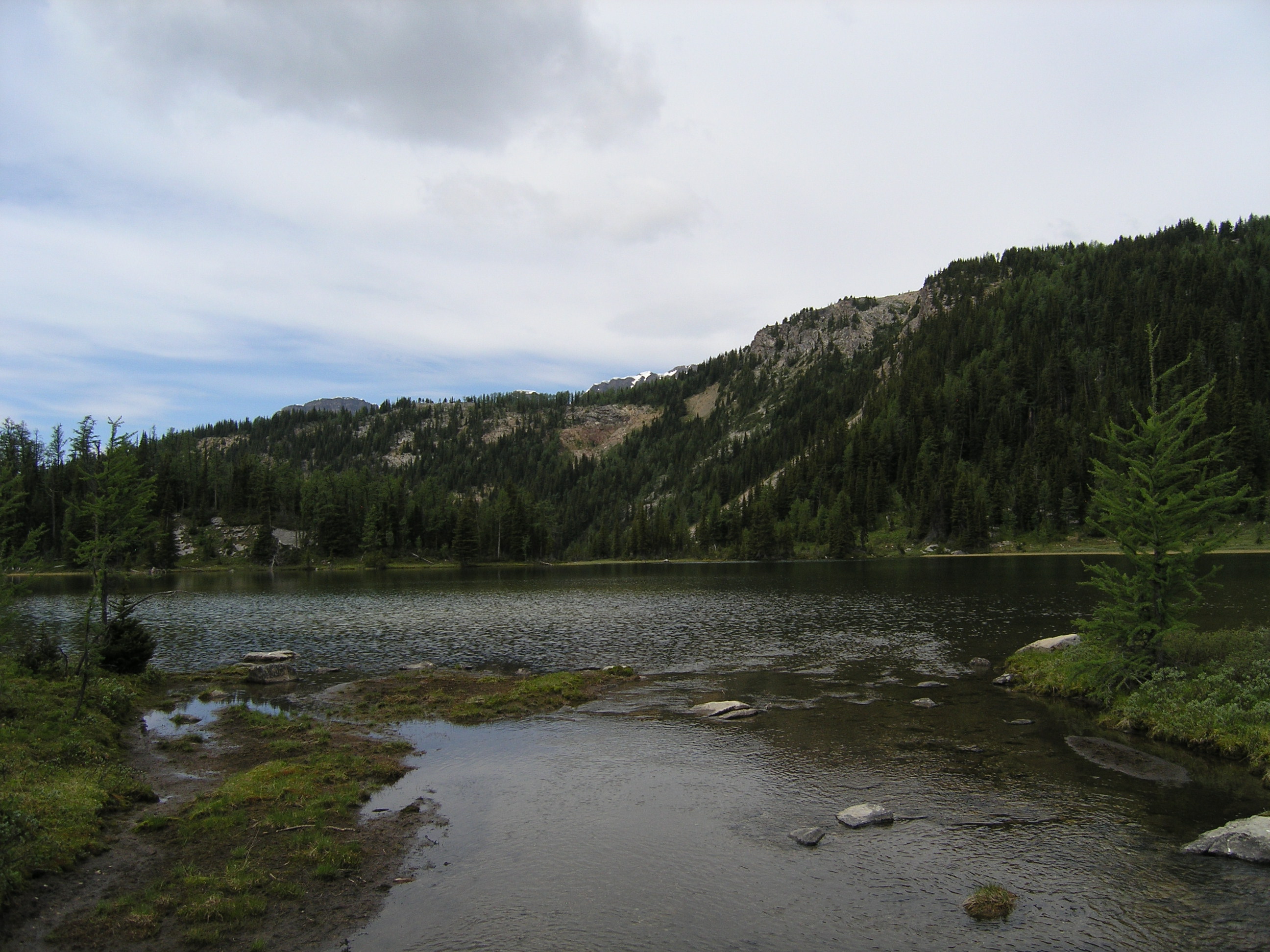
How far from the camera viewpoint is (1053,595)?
7862 cm

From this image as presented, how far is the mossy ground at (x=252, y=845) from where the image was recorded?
1519cm

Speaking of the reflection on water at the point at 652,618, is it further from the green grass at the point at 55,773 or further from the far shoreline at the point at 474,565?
the far shoreline at the point at 474,565

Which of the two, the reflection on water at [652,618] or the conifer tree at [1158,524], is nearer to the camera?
the conifer tree at [1158,524]

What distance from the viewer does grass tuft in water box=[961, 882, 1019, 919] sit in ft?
52.6

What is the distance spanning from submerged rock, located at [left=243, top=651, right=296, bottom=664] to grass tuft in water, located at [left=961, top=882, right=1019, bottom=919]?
5028cm

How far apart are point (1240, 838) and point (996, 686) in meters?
21.8

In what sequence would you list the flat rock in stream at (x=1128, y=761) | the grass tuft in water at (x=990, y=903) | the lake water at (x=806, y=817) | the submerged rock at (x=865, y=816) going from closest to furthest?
the lake water at (x=806, y=817) → the grass tuft in water at (x=990, y=903) → the submerged rock at (x=865, y=816) → the flat rock in stream at (x=1128, y=761)

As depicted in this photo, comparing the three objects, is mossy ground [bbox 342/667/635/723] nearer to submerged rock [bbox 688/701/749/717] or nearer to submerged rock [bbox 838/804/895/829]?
submerged rock [bbox 688/701/749/717]

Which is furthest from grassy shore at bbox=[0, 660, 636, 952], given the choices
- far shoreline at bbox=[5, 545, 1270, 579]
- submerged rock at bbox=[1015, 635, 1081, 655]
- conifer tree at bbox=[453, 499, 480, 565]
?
conifer tree at bbox=[453, 499, 480, 565]

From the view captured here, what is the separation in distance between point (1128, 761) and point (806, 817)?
47.7 feet

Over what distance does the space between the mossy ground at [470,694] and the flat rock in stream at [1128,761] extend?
25117 millimetres

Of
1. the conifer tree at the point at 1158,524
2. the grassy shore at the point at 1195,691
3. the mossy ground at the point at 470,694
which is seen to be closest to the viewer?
the grassy shore at the point at 1195,691

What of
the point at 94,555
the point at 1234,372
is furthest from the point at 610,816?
the point at 1234,372

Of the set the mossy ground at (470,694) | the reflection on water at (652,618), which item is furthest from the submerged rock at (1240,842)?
the mossy ground at (470,694)
